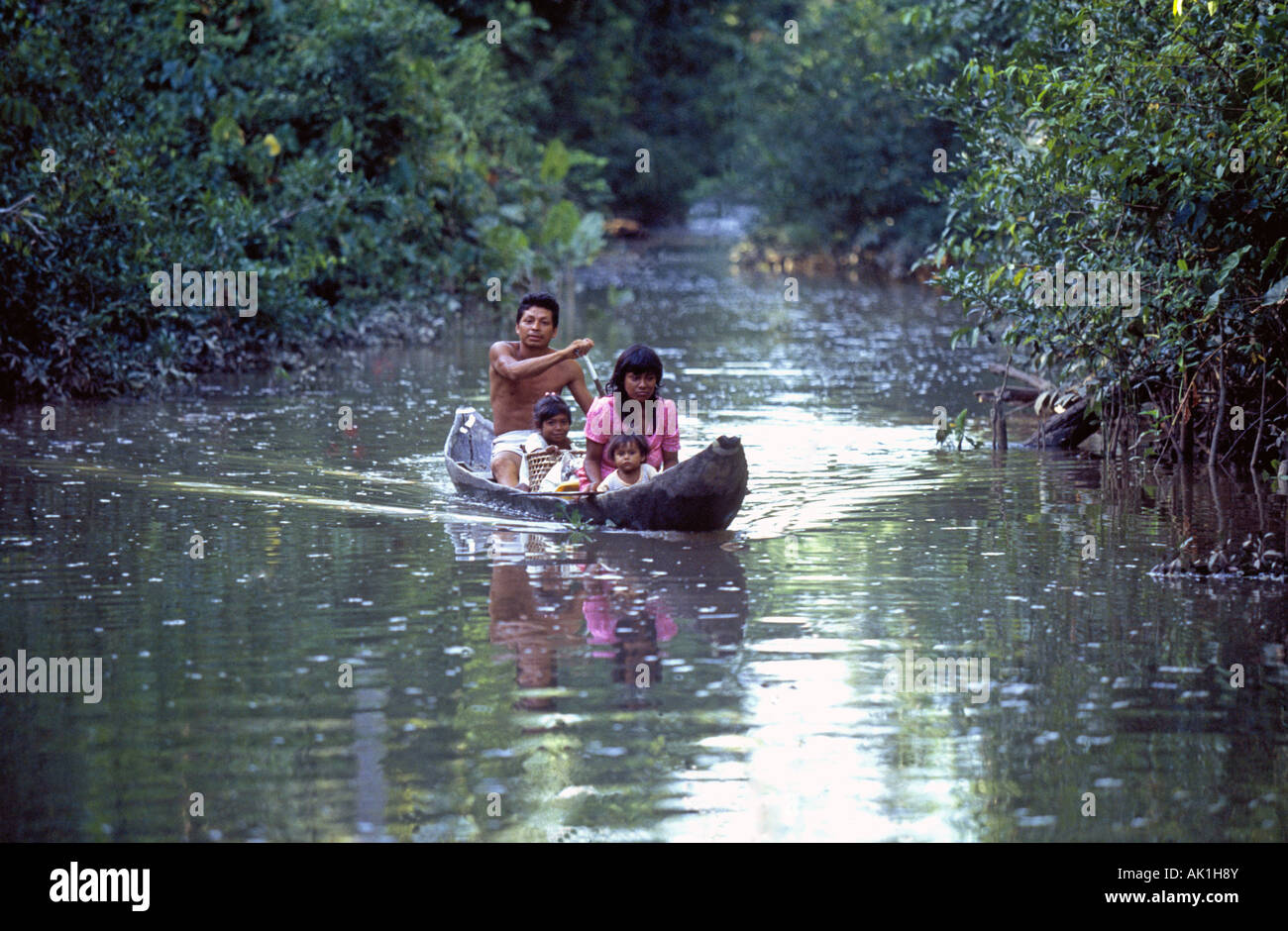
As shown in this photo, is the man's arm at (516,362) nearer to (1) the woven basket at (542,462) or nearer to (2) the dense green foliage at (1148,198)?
(1) the woven basket at (542,462)

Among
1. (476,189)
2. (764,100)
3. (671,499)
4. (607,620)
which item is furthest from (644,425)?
(764,100)

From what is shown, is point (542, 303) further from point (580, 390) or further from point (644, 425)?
point (644, 425)

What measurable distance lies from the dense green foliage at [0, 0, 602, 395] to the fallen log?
27.5ft

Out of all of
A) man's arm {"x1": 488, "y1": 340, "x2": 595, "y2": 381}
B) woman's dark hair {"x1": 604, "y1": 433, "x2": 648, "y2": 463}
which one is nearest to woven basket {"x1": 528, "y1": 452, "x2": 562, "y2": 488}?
man's arm {"x1": 488, "y1": 340, "x2": 595, "y2": 381}

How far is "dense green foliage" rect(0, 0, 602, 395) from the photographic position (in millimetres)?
15992

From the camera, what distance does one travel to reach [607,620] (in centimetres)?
793

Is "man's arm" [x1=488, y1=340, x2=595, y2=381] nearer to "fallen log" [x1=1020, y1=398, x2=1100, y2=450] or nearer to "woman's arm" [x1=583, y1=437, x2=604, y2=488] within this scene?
"woman's arm" [x1=583, y1=437, x2=604, y2=488]

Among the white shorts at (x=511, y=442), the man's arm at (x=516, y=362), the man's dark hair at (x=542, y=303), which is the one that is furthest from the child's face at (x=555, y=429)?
the man's dark hair at (x=542, y=303)

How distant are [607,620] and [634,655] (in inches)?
25.7

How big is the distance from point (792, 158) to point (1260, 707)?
39.0m

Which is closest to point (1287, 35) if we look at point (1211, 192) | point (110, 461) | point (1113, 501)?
point (1211, 192)

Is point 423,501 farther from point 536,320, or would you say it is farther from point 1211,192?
point 1211,192

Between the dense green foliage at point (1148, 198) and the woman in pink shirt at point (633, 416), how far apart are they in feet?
9.83

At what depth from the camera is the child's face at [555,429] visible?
37.3 feet
